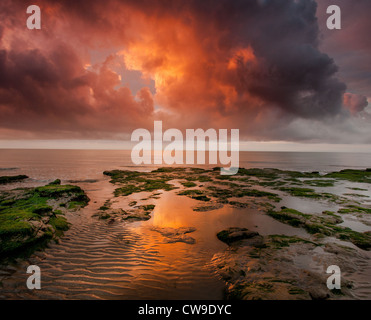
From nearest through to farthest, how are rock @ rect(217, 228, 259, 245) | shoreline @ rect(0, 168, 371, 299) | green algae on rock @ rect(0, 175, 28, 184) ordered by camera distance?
shoreline @ rect(0, 168, 371, 299) < rock @ rect(217, 228, 259, 245) < green algae on rock @ rect(0, 175, 28, 184)

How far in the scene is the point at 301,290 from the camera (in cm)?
605

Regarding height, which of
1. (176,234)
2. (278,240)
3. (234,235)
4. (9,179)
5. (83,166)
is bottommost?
(176,234)

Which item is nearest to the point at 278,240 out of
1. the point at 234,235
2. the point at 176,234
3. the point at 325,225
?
the point at 234,235

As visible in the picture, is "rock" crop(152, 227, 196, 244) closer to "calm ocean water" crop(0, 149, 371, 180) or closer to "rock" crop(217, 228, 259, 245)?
"rock" crop(217, 228, 259, 245)

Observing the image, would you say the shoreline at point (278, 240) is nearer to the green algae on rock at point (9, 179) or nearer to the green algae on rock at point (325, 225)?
the green algae on rock at point (325, 225)

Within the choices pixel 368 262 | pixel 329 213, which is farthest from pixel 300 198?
pixel 368 262

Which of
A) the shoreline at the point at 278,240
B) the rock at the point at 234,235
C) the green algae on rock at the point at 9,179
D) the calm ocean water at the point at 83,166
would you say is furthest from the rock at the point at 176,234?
the green algae on rock at the point at 9,179

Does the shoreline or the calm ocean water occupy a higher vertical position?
the calm ocean water

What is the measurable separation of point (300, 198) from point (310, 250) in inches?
586

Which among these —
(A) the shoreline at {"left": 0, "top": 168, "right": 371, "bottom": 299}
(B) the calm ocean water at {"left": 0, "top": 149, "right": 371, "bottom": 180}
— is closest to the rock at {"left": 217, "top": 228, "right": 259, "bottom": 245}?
(A) the shoreline at {"left": 0, "top": 168, "right": 371, "bottom": 299}

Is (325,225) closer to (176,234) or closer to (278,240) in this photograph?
(278,240)
